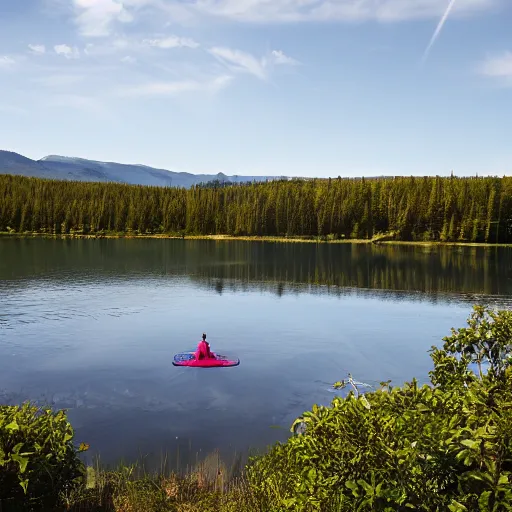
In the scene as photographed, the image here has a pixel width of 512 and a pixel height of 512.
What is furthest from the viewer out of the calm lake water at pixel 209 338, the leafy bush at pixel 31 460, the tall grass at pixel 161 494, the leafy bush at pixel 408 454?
the calm lake water at pixel 209 338

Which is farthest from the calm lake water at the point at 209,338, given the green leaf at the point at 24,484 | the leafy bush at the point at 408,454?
the leafy bush at the point at 408,454

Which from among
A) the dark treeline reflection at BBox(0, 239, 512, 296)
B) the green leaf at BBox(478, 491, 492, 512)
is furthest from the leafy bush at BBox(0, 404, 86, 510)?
the dark treeline reflection at BBox(0, 239, 512, 296)

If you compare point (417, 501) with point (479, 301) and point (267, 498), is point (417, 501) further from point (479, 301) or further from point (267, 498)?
point (479, 301)

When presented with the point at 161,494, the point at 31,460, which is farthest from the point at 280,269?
the point at 31,460

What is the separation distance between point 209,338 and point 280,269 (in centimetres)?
5929

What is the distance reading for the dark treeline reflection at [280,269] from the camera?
8488 cm

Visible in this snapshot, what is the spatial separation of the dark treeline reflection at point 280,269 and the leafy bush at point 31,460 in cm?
6857

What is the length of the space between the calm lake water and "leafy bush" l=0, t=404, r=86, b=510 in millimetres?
11584

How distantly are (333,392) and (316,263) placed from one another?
3457 inches

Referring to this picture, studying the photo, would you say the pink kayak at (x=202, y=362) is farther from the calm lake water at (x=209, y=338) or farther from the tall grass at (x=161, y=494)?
the tall grass at (x=161, y=494)

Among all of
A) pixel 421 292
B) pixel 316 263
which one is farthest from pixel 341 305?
pixel 316 263

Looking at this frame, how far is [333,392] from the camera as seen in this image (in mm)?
32688

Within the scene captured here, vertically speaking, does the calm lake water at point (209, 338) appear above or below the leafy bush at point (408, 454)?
below

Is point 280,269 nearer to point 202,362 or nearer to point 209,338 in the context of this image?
point 209,338
